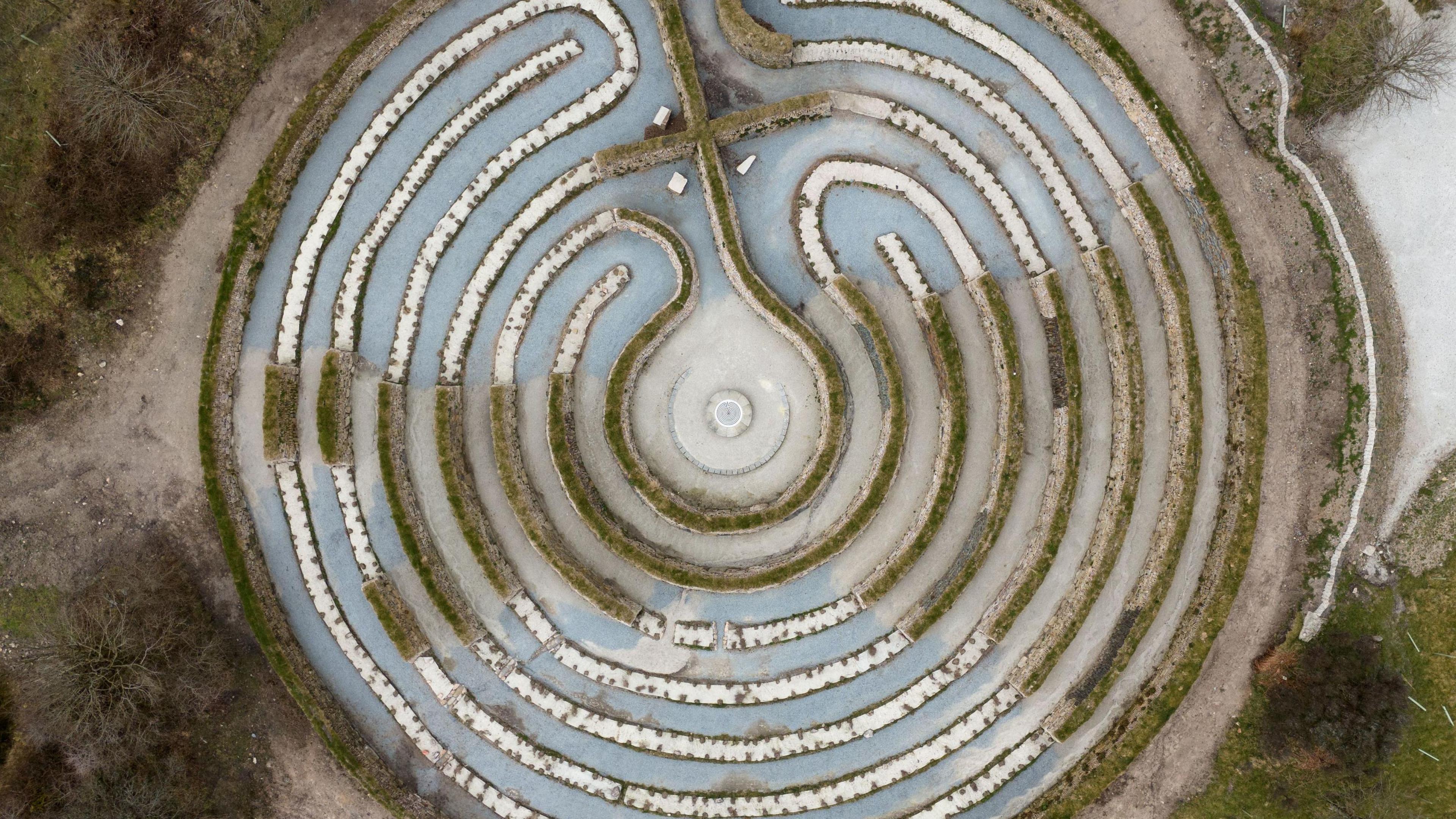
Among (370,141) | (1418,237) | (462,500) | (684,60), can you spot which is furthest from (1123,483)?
(370,141)

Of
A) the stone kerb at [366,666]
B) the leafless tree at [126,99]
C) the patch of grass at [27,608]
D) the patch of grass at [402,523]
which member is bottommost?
the patch of grass at [27,608]

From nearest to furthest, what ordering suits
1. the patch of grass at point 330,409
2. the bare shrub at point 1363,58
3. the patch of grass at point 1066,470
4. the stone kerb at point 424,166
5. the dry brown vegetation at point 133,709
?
the dry brown vegetation at point 133,709 < the patch of grass at point 330,409 < the bare shrub at point 1363,58 < the patch of grass at point 1066,470 < the stone kerb at point 424,166

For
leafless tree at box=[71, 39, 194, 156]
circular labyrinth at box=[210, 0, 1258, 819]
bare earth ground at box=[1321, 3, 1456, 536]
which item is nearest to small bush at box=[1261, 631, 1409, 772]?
circular labyrinth at box=[210, 0, 1258, 819]

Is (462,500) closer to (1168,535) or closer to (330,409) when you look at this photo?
(330,409)

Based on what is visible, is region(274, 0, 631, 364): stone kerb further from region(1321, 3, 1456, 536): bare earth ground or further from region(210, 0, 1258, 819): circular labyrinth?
region(1321, 3, 1456, 536): bare earth ground

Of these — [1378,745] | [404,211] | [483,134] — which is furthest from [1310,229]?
[404,211]

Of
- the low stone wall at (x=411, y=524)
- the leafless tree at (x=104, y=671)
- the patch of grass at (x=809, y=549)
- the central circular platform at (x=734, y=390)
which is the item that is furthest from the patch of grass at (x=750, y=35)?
the leafless tree at (x=104, y=671)

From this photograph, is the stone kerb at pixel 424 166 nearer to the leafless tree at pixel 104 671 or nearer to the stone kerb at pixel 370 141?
the stone kerb at pixel 370 141

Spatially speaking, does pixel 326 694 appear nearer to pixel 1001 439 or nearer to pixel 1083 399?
pixel 1001 439
